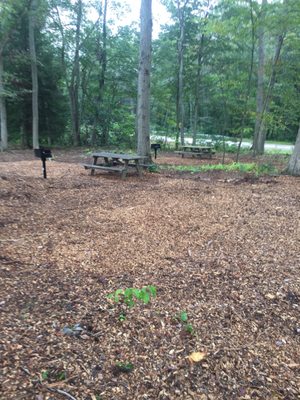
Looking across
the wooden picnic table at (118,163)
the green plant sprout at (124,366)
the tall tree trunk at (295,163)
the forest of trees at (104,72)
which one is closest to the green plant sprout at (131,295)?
the green plant sprout at (124,366)

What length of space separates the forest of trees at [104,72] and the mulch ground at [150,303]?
9.98 metres

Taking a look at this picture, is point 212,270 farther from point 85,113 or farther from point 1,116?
point 85,113

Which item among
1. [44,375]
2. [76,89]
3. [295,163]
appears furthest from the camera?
[76,89]

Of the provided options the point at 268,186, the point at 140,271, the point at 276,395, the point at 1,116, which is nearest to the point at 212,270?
the point at 140,271

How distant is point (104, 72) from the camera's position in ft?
55.6

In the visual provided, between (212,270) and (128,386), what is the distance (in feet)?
4.69

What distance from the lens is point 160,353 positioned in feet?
6.01

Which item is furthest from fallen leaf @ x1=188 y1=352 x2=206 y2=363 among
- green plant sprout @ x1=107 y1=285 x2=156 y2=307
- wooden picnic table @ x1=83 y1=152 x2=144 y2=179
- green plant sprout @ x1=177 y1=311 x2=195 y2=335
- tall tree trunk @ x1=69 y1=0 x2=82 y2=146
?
tall tree trunk @ x1=69 y1=0 x2=82 y2=146

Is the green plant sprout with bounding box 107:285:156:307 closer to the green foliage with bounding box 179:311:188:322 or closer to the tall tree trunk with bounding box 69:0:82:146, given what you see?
the green foliage with bounding box 179:311:188:322

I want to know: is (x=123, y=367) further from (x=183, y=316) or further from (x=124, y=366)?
(x=183, y=316)

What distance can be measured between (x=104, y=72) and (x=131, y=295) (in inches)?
662

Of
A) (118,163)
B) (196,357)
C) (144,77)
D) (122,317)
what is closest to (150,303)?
(122,317)

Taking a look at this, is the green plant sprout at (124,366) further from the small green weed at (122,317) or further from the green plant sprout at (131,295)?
the green plant sprout at (131,295)

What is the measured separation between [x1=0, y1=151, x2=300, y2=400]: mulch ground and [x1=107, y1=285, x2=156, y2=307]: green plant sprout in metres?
0.05
